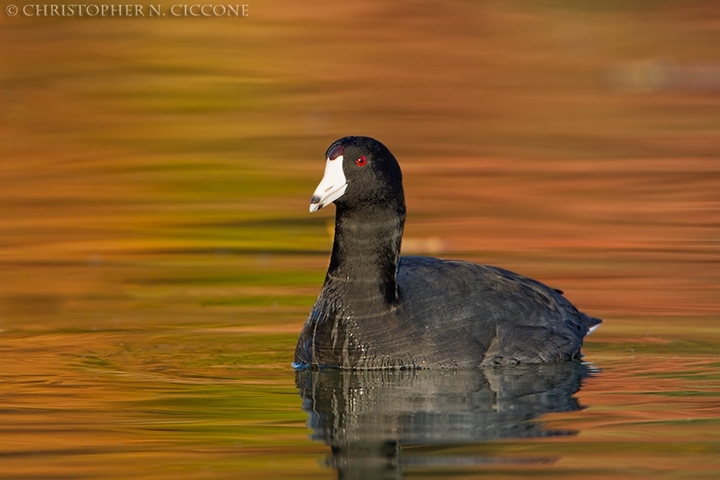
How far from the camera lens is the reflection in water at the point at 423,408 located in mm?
5727

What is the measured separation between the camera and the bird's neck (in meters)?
7.59

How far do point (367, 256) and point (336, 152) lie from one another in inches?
21.6

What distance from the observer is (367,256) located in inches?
300

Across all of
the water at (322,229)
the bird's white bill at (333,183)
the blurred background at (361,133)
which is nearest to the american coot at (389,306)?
the bird's white bill at (333,183)

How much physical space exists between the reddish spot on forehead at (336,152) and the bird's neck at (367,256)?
0.29 metres

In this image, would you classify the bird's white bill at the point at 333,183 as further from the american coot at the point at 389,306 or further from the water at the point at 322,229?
the water at the point at 322,229

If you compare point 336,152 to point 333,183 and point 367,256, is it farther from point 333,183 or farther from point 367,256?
point 367,256

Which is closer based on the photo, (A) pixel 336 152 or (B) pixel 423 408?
(B) pixel 423 408

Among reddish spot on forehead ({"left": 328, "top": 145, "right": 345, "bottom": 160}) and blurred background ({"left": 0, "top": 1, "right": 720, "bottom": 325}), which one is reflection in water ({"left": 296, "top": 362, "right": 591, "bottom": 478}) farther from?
blurred background ({"left": 0, "top": 1, "right": 720, "bottom": 325})

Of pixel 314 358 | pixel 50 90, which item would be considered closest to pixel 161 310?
pixel 314 358

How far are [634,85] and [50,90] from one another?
698 centimetres

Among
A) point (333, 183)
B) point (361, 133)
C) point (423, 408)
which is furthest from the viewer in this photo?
point (361, 133)

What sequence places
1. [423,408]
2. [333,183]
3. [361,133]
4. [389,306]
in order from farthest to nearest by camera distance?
1. [361,133]
2. [389,306]
3. [333,183]
4. [423,408]

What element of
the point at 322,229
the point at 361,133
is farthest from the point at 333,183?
the point at 361,133
